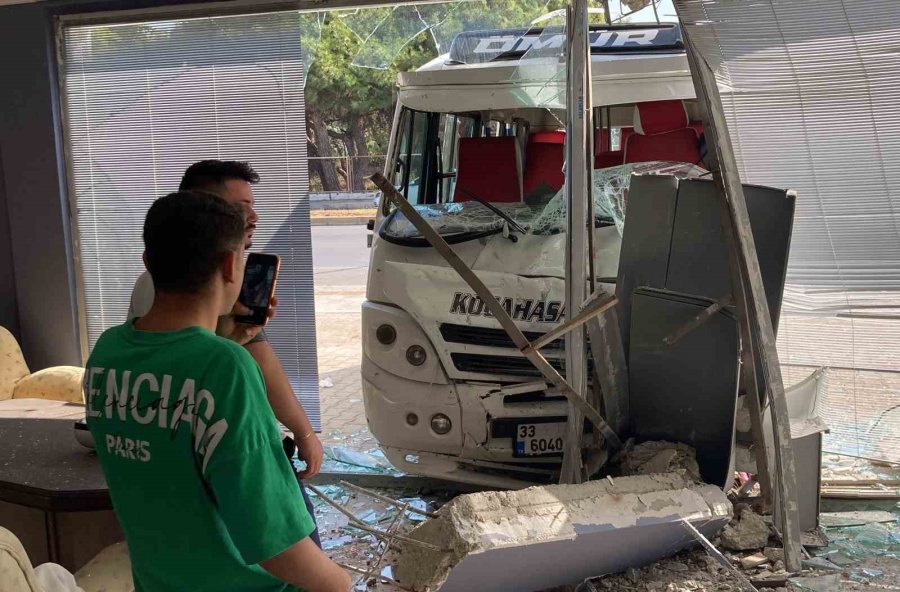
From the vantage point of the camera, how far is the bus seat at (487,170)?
16.0ft

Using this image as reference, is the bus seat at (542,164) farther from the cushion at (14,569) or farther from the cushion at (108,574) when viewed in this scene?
the cushion at (14,569)

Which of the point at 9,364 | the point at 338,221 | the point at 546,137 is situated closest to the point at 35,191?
the point at 9,364

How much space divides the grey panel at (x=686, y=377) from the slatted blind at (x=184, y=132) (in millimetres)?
2944

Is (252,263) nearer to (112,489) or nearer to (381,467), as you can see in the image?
(112,489)

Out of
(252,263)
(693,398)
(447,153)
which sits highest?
(447,153)

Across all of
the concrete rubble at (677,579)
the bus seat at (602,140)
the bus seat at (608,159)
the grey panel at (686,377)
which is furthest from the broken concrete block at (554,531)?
the bus seat at (602,140)

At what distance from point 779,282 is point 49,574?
3.27 meters

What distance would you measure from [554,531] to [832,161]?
2085 millimetres

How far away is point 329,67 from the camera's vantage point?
69.5ft

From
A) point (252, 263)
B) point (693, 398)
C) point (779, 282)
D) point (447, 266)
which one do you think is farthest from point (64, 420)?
point (779, 282)

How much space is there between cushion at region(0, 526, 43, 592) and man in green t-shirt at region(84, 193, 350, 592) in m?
0.27

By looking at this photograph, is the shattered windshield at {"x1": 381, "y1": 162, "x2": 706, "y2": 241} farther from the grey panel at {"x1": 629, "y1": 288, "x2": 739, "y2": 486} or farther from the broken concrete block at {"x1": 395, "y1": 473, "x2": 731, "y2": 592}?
the broken concrete block at {"x1": 395, "y1": 473, "x2": 731, "y2": 592}

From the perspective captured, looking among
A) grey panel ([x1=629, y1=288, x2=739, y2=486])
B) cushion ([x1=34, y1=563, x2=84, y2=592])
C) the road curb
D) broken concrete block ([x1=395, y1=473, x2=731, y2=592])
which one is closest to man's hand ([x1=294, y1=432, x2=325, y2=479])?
cushion ([x1=34, y1=563, x2=84, y2=592])

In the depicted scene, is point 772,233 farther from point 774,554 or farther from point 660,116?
point 774,554
